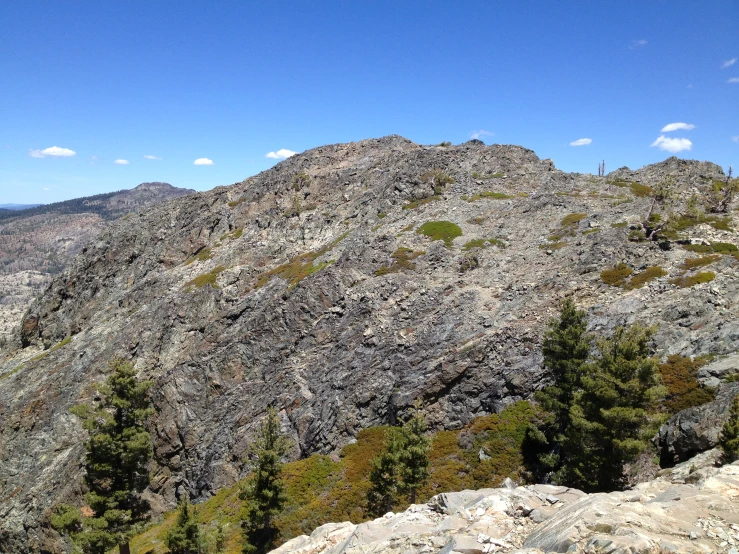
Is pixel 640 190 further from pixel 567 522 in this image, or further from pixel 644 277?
pixel 567 522

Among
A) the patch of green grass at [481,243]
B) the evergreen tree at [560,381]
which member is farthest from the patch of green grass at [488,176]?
the evergreen tree at [560,381]

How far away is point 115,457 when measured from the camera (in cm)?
3756

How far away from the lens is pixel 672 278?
40438 mm

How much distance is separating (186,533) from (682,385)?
39.4 m

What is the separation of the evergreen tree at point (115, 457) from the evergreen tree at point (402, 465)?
21785 millimetres

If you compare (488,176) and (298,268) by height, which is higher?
(488,176)

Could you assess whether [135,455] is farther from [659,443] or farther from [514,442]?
[659,443]

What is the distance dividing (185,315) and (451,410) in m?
48.5

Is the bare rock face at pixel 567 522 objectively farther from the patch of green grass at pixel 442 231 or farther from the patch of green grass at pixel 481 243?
the patch of green grass at pixel 442 231

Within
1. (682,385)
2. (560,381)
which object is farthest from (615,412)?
(682,385)

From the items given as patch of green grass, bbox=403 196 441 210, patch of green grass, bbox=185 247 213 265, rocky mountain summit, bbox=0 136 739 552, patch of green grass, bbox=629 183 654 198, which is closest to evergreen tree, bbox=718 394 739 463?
rocky mountain summit, bbox=0 136 739 552

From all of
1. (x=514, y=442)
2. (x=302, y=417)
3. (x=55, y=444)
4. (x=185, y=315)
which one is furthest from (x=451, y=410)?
(x=55, y=444)

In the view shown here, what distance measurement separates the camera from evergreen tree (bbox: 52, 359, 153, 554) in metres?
36.6

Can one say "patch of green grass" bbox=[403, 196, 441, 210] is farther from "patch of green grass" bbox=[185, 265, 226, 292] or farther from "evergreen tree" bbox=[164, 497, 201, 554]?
"evergreen tree" bbox=[164, 497, 201, 554]
